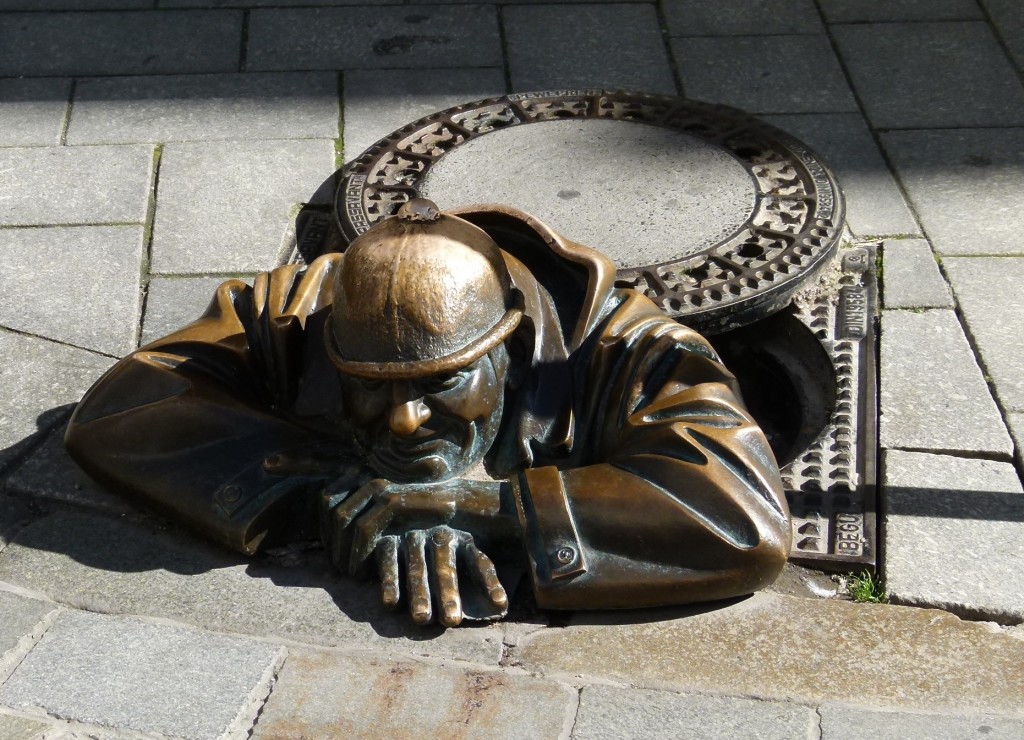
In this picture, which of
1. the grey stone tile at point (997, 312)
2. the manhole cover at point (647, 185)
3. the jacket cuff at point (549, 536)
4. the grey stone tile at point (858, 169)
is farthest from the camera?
the grey stone tile at point (858, 169)

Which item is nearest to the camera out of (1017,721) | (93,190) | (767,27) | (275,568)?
(1017,721)

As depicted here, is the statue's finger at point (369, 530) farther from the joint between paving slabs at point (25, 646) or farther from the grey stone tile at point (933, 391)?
the grey stone tile at point (933, 391)

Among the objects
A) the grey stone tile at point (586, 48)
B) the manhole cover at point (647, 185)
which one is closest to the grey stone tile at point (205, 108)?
the manhole cover at point (647, 185)

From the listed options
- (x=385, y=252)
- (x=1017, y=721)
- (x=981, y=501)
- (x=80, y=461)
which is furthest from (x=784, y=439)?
(x=80, y=461)

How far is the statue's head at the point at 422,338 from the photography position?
2461mm

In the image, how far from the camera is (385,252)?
249 centimetres

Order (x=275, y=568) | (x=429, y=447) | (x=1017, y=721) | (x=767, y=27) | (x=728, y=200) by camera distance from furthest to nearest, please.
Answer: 1. (x=767, y=27)
2. (x=728, y=200)
3. (x=275, y=568)
4. (x=429, y=447)
5. (x=1017, y=721)

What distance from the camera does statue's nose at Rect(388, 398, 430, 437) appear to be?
2.50 meters

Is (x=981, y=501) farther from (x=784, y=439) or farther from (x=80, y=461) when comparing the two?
(x=80, y=461)

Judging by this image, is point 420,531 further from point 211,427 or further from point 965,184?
point 965,184

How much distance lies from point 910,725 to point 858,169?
234 centimetres

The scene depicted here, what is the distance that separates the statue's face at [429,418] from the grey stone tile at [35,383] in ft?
3.14

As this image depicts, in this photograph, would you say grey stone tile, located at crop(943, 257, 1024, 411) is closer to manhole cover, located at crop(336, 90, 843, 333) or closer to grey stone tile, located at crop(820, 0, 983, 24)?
manhole cover, located at crop(336, 90, 843, 333)

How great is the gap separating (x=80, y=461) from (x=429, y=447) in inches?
31.4
